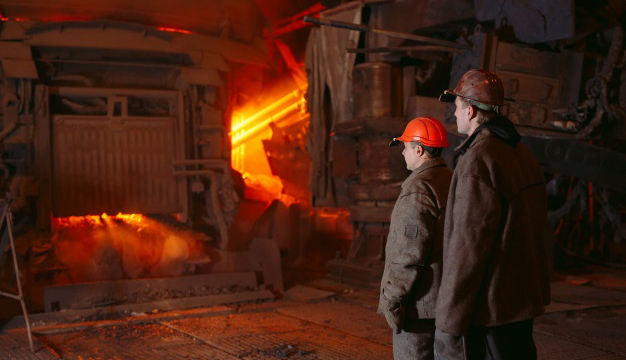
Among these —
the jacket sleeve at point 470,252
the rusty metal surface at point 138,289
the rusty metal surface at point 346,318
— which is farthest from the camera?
the rusty metal surface at point 138,289

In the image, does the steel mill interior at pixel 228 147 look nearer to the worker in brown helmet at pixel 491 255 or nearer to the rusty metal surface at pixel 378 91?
the rusty metal surface at pixel 378 91

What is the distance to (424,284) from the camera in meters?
3.26

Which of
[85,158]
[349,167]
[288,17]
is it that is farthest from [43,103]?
[288,17]

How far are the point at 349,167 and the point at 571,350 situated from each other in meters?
3.80

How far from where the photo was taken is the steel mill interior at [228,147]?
22.2 feet

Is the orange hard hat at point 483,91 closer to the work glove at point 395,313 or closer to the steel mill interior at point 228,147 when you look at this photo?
the work glove at point 395,313

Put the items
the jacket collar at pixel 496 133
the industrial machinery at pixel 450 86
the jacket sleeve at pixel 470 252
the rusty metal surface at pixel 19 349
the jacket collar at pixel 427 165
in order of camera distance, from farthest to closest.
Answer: the industrial machinery at pixel 450 86 → the rusty metal surface at pixel 19 349 → the jacket collar at pixel 427 165 → the jacket collar at pixel 496 133 → the jacket sleeve at pixel 470 252

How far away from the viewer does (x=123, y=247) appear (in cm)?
788

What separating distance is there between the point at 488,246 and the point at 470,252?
0.26ft

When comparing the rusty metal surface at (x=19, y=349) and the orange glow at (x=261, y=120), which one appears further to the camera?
the orange glow at (x=261, y=120)

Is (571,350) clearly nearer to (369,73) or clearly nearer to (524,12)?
(524,12)

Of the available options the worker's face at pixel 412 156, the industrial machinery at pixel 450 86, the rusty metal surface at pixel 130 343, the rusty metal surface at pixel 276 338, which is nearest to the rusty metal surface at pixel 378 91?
the industrial machinery at pixel 450 86

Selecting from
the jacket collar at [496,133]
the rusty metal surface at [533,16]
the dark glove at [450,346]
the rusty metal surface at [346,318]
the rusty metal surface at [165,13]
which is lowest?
the rusty metal surface at [346,318]

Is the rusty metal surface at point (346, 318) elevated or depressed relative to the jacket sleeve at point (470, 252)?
depressed
